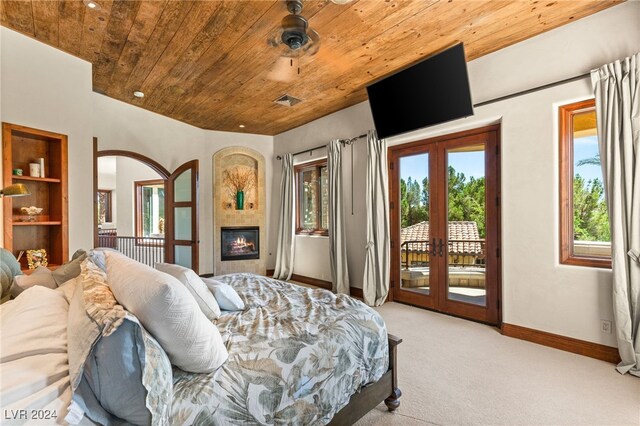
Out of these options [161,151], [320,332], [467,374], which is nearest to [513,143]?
[467,374]

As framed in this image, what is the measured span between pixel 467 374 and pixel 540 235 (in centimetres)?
157

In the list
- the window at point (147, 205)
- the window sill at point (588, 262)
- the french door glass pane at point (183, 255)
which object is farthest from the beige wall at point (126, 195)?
the window sill at point (588, 262)

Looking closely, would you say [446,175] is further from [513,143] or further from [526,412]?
[526,412]

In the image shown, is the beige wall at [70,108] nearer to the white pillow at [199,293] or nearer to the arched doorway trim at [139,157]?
the arched doorway trim at [139,157]

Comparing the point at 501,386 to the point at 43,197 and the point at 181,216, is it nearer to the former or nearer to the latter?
the point at 43,197

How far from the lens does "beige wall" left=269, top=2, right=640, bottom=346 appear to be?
2.64 m

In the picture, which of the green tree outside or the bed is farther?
the green tree outside

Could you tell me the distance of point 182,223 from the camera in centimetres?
517

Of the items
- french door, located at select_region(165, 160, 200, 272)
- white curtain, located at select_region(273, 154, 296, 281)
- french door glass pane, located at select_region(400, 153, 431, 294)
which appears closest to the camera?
french door glass pane, located at select_region(400, 153, 431, 294)

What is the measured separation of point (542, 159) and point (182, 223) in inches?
199

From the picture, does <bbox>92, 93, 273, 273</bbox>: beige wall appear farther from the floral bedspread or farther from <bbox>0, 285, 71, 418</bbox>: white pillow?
the floral bedspread

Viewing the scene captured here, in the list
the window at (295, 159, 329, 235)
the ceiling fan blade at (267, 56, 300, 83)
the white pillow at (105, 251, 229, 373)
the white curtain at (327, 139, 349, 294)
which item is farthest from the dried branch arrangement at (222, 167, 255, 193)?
the white pillow at (105, 251, 229, 373)

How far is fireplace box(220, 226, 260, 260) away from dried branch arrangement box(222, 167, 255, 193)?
824 mm

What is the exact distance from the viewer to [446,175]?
3.87 metres
